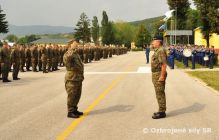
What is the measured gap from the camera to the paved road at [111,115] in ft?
28.2

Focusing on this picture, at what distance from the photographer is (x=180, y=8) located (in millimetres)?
102625

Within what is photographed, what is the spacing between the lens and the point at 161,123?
9672mm

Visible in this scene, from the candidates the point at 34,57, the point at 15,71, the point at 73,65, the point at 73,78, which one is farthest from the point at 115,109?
the point at 34,57

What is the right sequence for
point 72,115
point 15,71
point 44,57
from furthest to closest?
point 44,57 → point 15,71 → point 72,115

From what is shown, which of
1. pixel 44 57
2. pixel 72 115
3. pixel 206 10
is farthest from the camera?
pixel 206 10

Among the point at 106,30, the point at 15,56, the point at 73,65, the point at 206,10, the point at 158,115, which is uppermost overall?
the point at 206,10

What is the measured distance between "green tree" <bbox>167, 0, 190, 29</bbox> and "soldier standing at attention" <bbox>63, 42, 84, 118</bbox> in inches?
3610

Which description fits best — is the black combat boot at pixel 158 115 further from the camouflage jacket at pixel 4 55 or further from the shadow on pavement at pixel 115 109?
the camouflage jacket at pixel 4 55

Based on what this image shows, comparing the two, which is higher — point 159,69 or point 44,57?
point 159,69

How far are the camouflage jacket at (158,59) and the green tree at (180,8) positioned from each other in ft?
301

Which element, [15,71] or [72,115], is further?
[15,71]

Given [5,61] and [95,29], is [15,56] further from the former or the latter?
[95,29]

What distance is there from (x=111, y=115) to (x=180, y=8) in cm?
9408

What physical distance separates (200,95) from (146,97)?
178 cm
